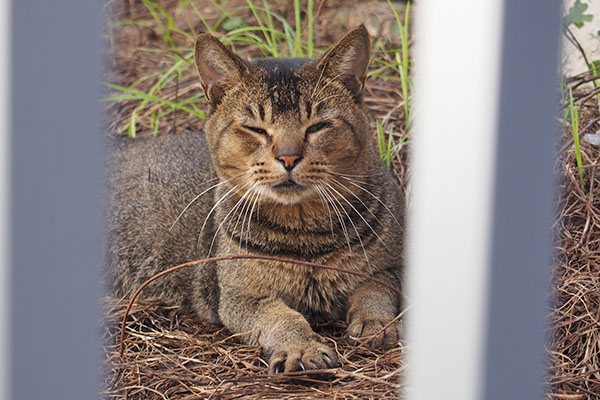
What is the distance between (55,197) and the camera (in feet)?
4.00

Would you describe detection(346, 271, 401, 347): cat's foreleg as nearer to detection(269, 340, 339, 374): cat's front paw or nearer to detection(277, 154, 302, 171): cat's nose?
detection(269, 340, 339, 374): cat's front paw

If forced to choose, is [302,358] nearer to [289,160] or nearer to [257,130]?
[289,160]

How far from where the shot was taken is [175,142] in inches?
154

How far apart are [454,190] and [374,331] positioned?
5.01 feet

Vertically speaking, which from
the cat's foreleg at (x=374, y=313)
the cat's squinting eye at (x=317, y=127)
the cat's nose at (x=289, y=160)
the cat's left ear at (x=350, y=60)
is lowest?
the cat's foreleg at (x=374, y=313)

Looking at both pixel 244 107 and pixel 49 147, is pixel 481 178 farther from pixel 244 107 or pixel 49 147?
pixel 244 107

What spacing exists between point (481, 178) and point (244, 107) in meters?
1.77

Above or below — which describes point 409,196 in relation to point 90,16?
below

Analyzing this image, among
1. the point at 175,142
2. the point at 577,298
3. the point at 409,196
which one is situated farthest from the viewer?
the point at 175,142

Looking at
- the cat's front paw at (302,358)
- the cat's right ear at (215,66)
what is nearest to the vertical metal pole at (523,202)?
the cat's front paw at (302,358)

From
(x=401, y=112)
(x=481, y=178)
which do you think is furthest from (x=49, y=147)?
(x=401, y=112)

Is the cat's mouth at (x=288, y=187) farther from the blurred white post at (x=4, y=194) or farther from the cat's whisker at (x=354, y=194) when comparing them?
the blurred white post at (x=4, y=194)

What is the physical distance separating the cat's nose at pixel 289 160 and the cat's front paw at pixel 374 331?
0.63m

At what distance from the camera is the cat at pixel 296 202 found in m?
2.70
